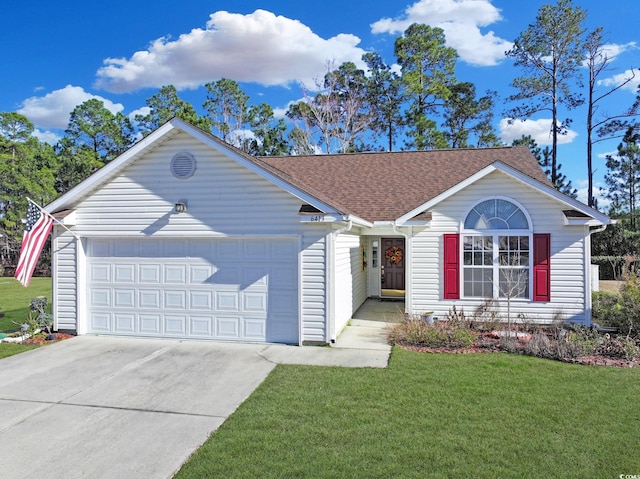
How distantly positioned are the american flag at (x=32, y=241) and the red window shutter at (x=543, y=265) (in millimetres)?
Answer: 11030

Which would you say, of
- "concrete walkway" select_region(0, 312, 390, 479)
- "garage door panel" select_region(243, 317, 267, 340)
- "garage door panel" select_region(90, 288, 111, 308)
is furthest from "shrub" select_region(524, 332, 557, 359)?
"garage door panel" select_region(90, 288, 111, 308)

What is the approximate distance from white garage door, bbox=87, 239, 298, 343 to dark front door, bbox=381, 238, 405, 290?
25.4ft

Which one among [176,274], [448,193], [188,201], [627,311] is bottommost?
[627,311]

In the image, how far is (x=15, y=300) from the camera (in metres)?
A: 16.6

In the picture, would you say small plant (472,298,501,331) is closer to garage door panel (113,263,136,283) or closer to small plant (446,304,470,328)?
small plant (446,304,470,328)

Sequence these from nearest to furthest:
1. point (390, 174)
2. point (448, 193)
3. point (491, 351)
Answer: point (491, 351), point (448, 193), point (390, 174)

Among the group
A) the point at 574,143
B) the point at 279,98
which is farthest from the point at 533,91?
the point at 279,98

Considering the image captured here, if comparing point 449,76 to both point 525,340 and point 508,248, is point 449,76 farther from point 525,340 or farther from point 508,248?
point 525,340

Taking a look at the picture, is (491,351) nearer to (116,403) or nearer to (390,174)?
(116,403)

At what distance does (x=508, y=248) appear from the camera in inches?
412

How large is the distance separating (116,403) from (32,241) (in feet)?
15.6

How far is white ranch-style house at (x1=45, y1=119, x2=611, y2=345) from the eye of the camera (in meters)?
8.98

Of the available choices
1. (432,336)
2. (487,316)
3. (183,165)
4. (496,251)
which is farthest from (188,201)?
(487,316)

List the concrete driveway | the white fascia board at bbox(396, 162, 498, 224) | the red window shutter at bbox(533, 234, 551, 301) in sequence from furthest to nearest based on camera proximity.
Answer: the white fascia board at bbox(396, 162, 498, 224) < the red window shutter at bbox(533, 234, 551, 301) < the concrete driveway
